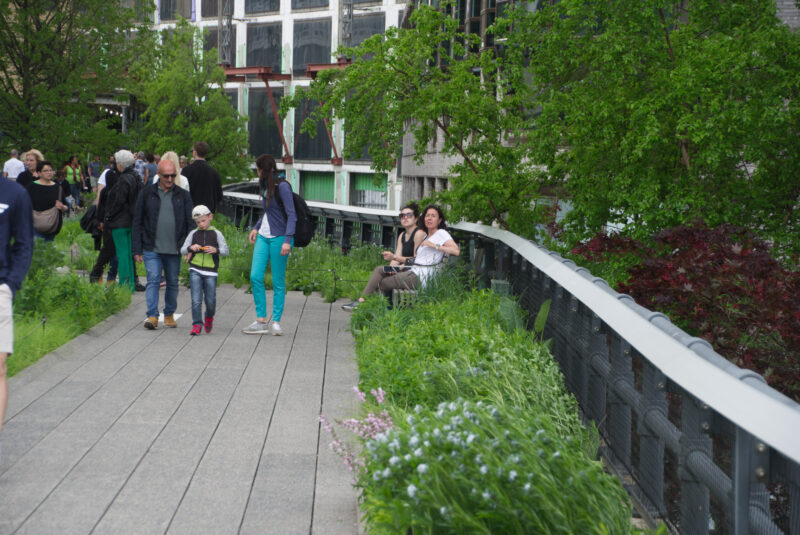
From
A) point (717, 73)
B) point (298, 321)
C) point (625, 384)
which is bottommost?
point (298, 321)

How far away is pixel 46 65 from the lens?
25703 mm

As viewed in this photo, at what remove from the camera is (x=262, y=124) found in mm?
63125

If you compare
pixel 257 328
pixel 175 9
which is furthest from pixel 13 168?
pixel 175 9

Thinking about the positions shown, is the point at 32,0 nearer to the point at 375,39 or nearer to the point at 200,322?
the point at 375,39

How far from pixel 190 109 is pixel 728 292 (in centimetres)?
3679

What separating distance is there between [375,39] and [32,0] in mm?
15214

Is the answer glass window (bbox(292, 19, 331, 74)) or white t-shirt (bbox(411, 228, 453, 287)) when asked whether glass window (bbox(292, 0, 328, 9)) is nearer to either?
glass window (bbox(292, 19, 331, 74))

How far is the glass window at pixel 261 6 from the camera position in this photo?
6419 cm

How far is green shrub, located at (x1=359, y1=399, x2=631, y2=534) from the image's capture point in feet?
11.4

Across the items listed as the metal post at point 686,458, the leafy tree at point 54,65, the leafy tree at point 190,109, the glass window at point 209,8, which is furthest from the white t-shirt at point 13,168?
the glass window at point 209,8

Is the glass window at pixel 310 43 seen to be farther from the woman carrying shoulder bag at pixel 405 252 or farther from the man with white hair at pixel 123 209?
the woman carrying shoulder bag at pixel 405 252

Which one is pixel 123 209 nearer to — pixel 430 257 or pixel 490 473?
pixel 430 257

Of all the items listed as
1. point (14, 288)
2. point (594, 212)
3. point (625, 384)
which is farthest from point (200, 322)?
point (625, 384)

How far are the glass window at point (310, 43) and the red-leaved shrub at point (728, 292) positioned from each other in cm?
5366
